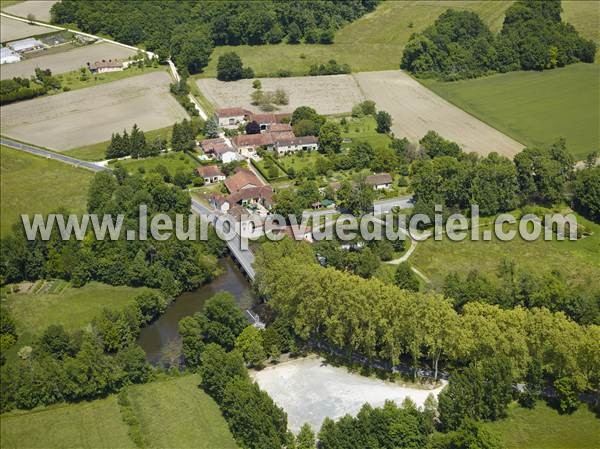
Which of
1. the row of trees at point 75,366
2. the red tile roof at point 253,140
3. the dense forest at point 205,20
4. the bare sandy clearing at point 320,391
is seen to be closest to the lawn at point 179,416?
the row of trees at point 75,366

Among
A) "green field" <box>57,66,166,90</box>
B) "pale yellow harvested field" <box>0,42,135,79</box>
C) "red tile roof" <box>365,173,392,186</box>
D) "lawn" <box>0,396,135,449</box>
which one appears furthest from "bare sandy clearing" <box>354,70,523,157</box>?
"lawn" <box>0,396,135,449</box>

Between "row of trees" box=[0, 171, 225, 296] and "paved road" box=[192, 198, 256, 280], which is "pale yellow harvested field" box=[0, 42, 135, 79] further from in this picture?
"paved road" box=[192, 198, 256, 280]

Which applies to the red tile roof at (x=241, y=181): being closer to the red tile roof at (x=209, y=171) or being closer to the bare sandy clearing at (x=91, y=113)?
the red tile roof at (x=209, y=171)

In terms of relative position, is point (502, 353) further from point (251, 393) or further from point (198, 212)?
point (198, 212)

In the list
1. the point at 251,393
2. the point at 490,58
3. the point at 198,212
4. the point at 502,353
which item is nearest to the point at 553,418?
the point at 502,353

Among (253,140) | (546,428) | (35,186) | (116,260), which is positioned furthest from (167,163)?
(546,428)

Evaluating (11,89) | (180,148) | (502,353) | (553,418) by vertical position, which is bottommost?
(553,418)
